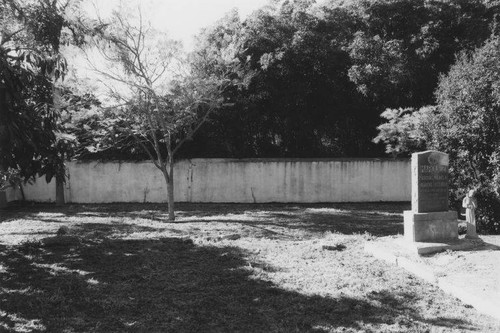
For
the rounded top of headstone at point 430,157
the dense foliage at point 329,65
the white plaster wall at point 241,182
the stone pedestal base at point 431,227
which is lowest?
the stone pedestal base at point 431,227

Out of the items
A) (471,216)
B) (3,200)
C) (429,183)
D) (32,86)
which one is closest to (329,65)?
(429,183)

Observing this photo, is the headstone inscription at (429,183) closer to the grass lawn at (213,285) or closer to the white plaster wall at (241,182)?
the grass lawn at (213,285)

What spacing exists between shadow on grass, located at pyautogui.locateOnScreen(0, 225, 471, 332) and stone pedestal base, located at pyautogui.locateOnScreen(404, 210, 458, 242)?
2.72 metres

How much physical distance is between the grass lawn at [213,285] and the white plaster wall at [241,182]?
22.5 ft

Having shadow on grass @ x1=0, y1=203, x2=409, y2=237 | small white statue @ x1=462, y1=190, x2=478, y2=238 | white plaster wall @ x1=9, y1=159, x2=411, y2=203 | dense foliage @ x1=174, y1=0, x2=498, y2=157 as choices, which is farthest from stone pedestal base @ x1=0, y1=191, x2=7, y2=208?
small white statue @ x1=462, y1=190, x2=478, y2=238

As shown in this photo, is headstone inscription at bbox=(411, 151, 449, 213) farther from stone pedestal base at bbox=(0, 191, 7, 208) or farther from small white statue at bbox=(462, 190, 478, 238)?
stone pedestal base at bbox=(0, 191, 7, 208)

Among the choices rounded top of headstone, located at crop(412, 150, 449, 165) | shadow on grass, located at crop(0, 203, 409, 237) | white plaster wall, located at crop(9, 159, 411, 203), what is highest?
rounded top of headstone, located at crop(412, 150, 449, 165)

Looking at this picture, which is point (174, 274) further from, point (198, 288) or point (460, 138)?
point (460, 138)

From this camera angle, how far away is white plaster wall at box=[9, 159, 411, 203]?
61.8ft

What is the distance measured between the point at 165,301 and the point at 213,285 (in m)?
0.95

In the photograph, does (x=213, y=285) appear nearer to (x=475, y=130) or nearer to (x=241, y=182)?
(x=475, y=130)

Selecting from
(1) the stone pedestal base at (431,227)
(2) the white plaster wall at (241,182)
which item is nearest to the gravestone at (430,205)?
(1) the stone pedestal base at (431,227)

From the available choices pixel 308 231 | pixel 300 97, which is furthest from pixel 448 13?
pixel 308 231

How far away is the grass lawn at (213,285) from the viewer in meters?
5.07
